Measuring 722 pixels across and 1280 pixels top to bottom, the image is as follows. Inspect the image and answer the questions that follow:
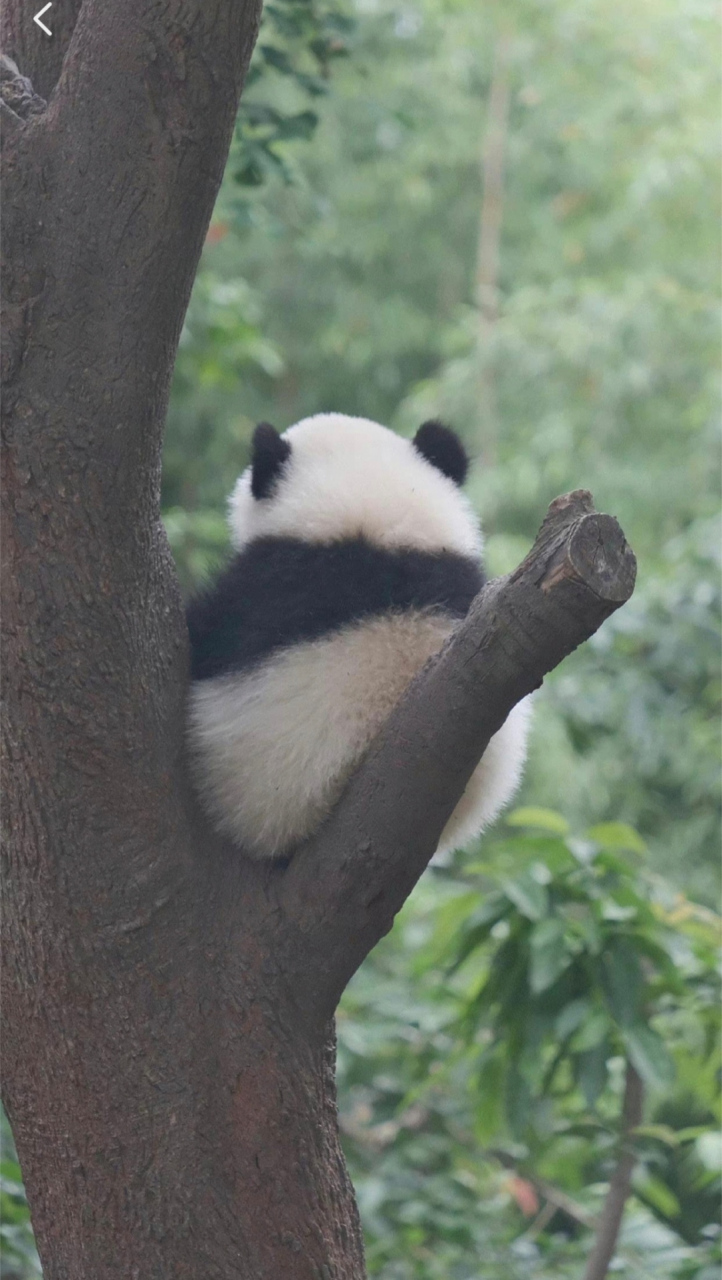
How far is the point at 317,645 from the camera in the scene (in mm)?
1693

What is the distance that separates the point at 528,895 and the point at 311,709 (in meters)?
0.85

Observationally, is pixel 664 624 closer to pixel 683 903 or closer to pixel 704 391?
pixel 683 903

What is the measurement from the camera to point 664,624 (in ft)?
11.5

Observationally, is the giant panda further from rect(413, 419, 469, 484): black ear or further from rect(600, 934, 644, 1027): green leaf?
rect(600, 934, 644, 1027): green leaf

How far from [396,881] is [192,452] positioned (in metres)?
7.39

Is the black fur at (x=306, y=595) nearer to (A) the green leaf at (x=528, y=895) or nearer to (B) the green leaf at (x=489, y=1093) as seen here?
(A) the green leaf at (x=528, y=895)

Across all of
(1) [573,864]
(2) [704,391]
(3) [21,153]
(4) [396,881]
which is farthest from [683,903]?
(2) [704,391]

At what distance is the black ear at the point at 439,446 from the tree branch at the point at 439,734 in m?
0.67

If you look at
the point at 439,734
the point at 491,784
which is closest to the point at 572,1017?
the point at 491,784

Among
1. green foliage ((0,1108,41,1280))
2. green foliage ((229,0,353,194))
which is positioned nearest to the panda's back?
green foliage ((0,1108,41,1280))

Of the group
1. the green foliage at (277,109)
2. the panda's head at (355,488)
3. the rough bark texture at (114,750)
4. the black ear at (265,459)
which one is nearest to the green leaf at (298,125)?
the green foliage at (277,109)

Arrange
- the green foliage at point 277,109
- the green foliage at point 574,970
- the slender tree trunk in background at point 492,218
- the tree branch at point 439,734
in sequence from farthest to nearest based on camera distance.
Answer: the slender tree trunk in background at point 492,218 < the green foliage at point 277,109 < the green foliage at point 574,970 < the tree branch at point 439,734

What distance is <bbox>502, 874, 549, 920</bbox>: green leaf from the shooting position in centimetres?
231

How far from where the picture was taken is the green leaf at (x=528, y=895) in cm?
231
